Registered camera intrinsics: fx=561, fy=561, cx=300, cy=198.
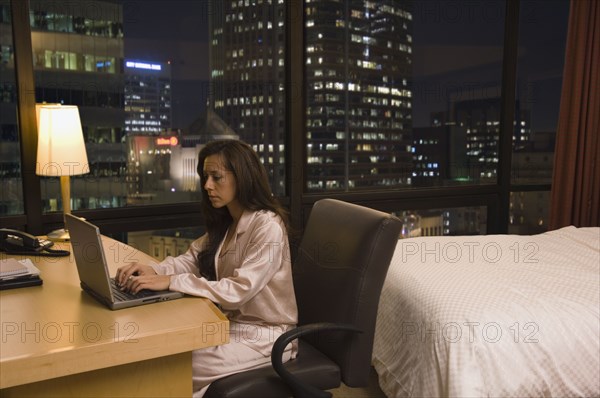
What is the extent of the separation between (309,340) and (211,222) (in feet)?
1.79

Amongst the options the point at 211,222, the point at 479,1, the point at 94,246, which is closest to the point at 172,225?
the point at 211,222

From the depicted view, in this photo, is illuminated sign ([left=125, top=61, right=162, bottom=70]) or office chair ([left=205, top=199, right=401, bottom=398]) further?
illuminated sign ([left=125, top=61, right=162, bottom=70])

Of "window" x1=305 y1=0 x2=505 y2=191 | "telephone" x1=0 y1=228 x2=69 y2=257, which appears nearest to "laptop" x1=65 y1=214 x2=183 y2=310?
"telephone" x1=0 y1=228 x2=69 y2=257

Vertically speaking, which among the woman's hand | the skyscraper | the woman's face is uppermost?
the skyscraper

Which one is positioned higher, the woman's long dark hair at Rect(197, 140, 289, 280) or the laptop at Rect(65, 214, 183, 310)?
the woman's long dark hair at Rect(197, 140, 289, 280)

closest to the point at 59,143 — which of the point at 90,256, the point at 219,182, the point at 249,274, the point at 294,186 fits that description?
the point at 219,182

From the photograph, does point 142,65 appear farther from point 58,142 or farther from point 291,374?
point 291,374

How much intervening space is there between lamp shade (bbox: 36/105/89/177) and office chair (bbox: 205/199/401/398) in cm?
122

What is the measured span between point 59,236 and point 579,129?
337cm

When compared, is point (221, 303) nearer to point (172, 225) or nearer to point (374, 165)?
point (172, 225)

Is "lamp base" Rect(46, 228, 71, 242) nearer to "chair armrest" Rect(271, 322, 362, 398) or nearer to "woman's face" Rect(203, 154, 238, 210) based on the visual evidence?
"woman's face" Rect(203, 154, 238, 210)

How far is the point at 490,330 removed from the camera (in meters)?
1.83

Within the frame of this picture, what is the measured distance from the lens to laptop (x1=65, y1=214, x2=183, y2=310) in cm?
140

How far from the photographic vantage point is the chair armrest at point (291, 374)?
149cm
